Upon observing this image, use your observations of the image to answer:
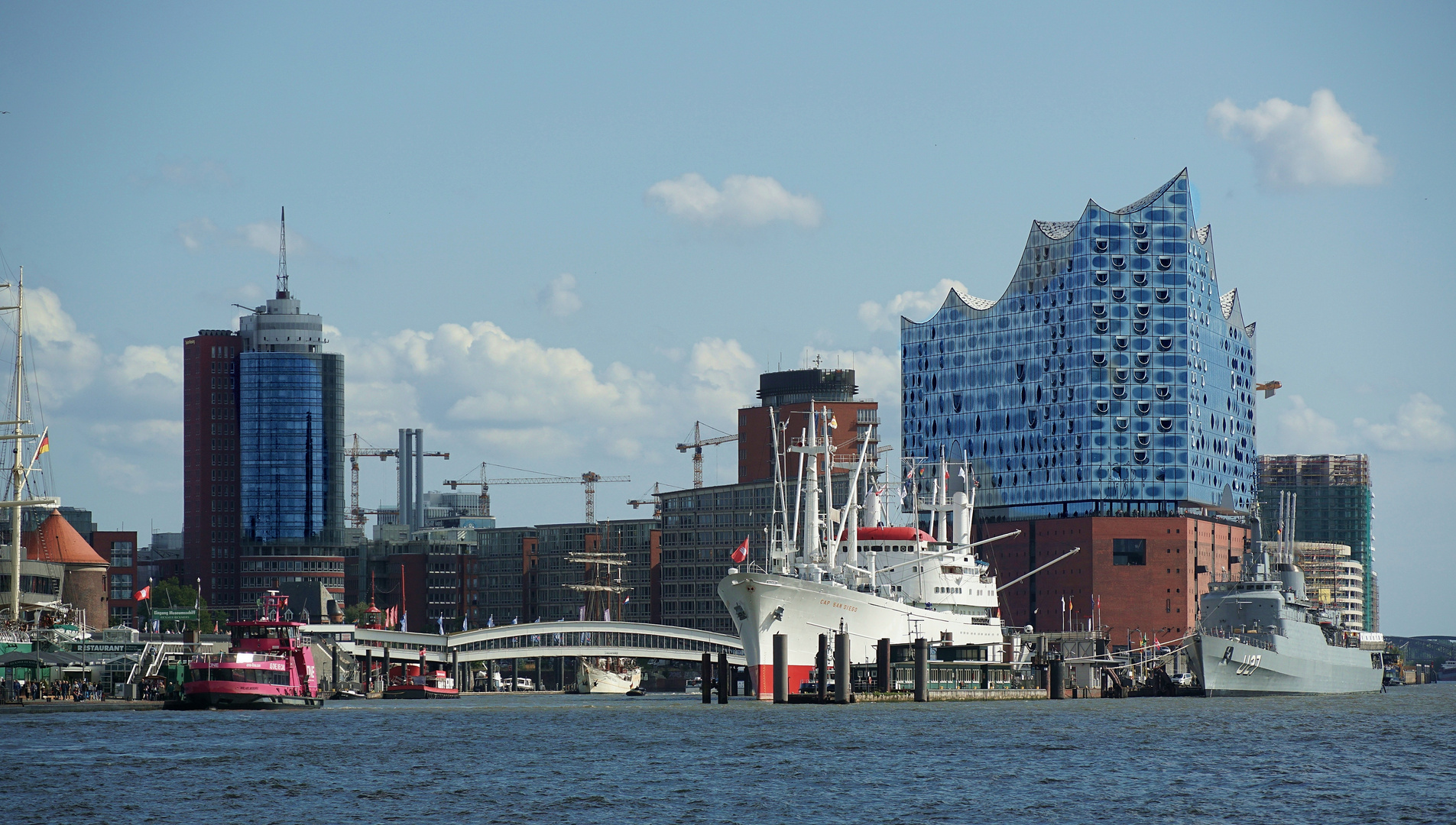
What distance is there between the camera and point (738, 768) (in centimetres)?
9031

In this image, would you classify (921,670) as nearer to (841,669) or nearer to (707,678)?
(841,669)

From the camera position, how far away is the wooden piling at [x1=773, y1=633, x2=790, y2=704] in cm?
14238

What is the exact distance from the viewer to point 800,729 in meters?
114

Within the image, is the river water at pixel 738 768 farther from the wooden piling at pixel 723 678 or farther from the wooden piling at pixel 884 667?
the wooden piling at pixel 723 678

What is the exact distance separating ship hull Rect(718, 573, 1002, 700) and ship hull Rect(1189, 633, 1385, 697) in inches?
1086

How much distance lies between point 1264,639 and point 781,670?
168ft

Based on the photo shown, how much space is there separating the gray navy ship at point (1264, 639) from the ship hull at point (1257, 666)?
0.07m

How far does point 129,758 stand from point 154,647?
236 ft

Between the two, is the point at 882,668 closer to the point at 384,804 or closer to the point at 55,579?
the point at 384,804

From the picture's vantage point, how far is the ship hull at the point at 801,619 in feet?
494

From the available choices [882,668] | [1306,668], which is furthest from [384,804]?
[1306,668]

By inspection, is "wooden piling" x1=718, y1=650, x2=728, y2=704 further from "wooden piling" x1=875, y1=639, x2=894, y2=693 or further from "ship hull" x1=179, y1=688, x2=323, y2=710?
"ship hull" x1=179, y1=688, x2=323, y2=710

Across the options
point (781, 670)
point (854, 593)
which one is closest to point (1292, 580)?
point (854, 593)

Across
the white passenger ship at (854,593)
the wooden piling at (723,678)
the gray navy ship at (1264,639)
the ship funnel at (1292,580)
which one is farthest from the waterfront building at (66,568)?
the ship funnel at (1292,580)
